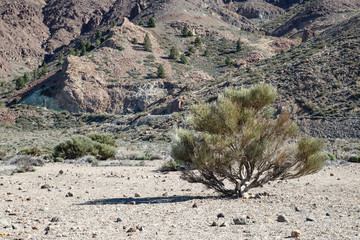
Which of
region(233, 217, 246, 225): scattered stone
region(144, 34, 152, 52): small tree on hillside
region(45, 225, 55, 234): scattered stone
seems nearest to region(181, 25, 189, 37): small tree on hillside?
region(144, 34, 152, 52): small tree on hillside

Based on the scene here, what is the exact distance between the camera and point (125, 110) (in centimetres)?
5431

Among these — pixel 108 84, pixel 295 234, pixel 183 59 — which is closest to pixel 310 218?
pixel 295 234

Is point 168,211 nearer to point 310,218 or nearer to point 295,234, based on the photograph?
point 310,218

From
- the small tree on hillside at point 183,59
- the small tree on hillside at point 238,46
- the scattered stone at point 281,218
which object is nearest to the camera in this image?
the scattered stone at point 281,218

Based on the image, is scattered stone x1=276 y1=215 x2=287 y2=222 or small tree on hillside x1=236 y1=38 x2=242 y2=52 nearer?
scattered stone x1=276 y1=215 x2=287 y2=222

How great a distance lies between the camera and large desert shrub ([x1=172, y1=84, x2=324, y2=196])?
313 inches

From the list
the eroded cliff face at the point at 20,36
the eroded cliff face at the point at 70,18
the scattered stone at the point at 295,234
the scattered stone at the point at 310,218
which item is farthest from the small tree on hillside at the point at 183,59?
the scattered stone at the point at 295,234

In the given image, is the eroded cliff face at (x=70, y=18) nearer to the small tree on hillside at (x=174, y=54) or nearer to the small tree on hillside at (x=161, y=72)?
the small tree on hillside at (x=174, y=54)

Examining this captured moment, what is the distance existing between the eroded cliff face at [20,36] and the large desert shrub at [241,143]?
75.9 m

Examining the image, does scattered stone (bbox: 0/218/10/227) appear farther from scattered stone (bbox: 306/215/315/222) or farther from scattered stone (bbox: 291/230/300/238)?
scattered stone (bbox: 306/215/315/222)

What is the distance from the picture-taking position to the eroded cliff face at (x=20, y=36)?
8500 centimetres

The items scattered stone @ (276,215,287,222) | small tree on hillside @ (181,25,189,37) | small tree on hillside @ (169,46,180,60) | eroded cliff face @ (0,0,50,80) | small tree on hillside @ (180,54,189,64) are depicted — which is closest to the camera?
scattered stone @ (276,215,287,222)

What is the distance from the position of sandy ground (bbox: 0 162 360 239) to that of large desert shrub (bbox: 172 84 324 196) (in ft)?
2.31

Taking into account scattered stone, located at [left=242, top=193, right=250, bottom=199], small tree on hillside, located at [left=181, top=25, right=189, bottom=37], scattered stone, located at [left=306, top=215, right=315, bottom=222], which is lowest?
scattered stone, located at [left=242, top=193, right=250, bottom=199]
